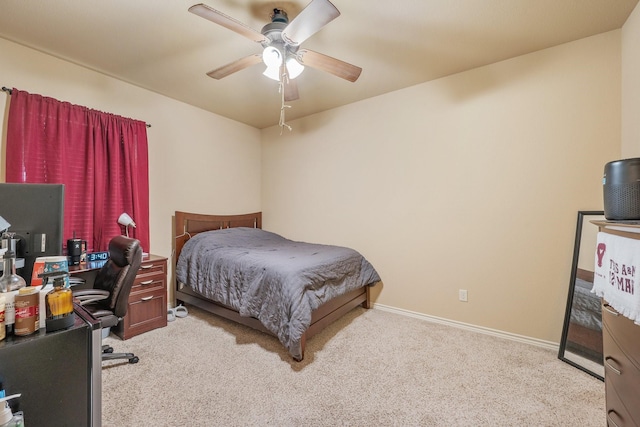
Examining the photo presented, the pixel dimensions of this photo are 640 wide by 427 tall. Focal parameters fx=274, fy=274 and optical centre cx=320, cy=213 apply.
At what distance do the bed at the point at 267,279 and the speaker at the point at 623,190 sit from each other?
6.30 ft

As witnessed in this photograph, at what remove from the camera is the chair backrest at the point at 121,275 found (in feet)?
6.46

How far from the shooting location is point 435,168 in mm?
2947

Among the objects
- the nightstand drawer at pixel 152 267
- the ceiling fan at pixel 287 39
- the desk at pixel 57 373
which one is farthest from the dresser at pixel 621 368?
the nightstand drawer at pixel 152 267

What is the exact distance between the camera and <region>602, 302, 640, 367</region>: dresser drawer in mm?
999

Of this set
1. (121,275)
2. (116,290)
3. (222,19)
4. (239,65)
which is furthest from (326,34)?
(116,290)

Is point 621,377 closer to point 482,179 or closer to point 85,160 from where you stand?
point 482,179

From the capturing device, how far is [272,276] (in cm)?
234

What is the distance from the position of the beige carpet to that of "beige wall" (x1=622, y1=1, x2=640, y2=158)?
5.58 ft

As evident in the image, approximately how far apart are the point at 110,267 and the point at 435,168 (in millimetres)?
3129

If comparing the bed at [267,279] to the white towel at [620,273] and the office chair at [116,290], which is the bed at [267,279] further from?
the white towel at [620,273]

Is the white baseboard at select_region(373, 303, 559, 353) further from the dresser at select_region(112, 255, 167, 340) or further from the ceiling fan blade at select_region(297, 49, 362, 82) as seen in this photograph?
the ceiling fan blade at select_region(297, 49, 362, 82)

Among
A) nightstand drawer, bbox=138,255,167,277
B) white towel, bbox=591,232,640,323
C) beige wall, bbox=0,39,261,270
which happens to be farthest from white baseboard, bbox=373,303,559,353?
beige wall, bbox=0,39,261,270

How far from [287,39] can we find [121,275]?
201 centimetres

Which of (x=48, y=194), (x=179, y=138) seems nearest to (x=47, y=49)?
(x=179, y=138)
